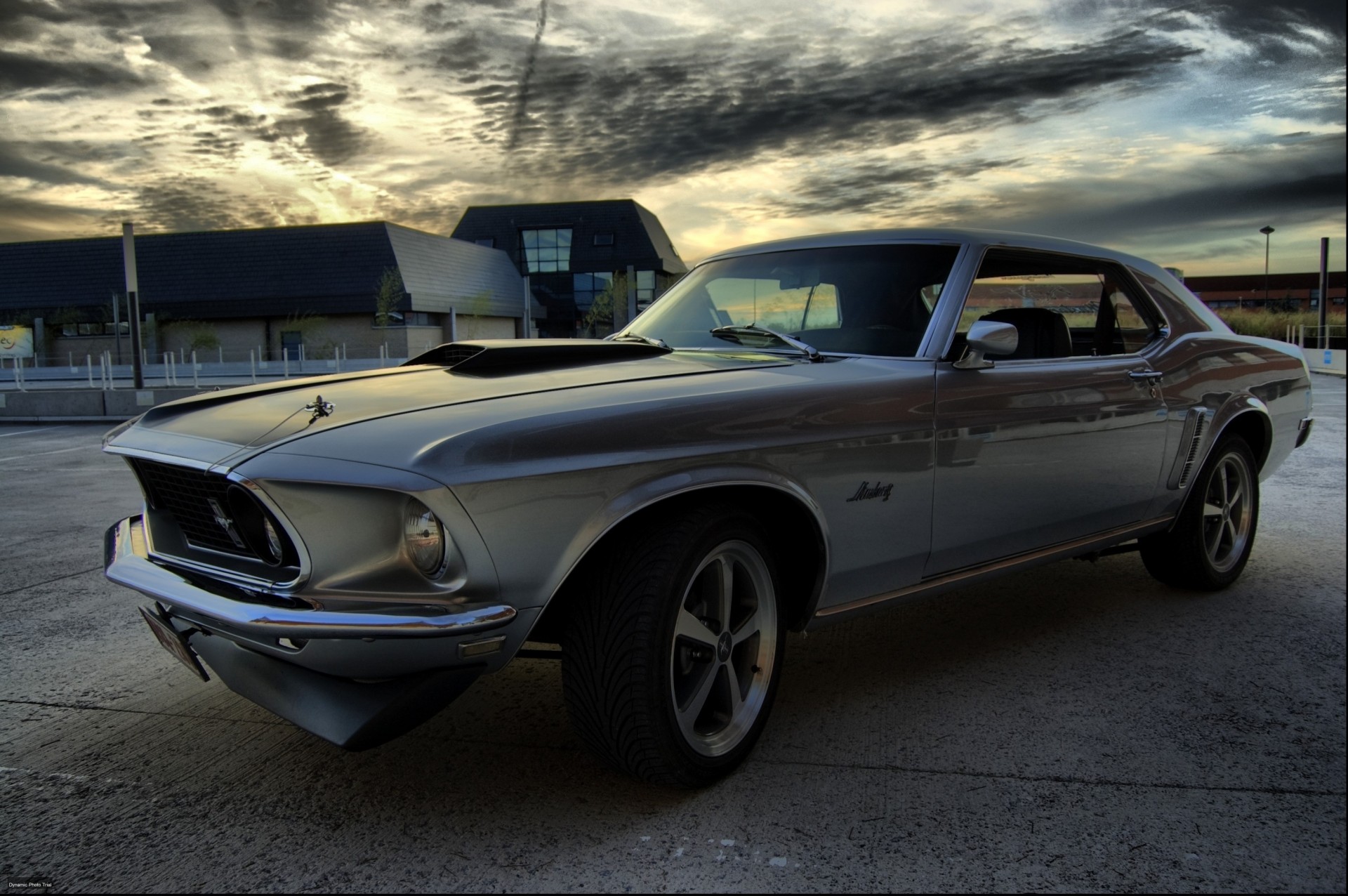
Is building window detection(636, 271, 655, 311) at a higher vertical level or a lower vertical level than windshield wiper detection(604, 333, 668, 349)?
higher

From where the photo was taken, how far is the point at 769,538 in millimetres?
2920

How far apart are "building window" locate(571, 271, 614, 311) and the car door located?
51.2 m

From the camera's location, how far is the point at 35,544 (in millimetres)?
6207

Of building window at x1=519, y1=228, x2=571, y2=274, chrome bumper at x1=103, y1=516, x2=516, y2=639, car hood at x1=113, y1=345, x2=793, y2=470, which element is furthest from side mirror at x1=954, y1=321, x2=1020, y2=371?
building window at x1=519, y1=228, x2=571, y2=274

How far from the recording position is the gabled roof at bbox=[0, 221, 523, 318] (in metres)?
44.4

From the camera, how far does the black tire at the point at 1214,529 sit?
14.7ft

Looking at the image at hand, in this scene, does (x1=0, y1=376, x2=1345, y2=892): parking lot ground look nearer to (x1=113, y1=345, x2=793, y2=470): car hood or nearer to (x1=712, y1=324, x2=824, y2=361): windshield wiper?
(x1=113, y1=345, x2=793, y2=470): car hood

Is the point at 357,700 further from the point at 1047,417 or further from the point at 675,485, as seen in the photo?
the point at 1047,417

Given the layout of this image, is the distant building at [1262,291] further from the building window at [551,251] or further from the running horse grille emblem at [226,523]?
the building window at [551,251]

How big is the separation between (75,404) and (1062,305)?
19.4 m

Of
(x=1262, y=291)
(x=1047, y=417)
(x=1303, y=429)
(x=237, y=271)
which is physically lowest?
(x=1303, y=429)

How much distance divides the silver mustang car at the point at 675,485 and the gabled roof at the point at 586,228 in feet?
169

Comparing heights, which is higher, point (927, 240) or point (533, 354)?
point (927, 240)

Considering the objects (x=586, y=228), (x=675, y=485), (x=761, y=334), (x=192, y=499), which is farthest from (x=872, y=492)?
(x=586, y=228)
